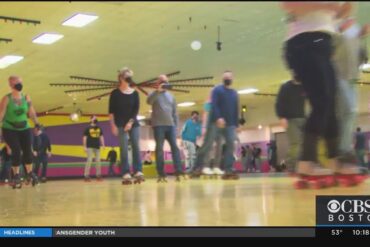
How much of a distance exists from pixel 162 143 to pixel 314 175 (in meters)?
1.16

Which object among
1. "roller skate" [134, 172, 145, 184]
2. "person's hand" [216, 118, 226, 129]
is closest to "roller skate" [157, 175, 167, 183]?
"roller skate" [134, 172, 145, 184]

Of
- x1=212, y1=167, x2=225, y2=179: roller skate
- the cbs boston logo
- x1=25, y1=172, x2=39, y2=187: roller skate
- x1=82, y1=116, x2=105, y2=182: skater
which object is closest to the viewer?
Answer: the cbs boston logo

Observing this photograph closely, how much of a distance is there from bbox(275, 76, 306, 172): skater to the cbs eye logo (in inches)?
14.2

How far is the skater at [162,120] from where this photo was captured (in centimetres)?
236

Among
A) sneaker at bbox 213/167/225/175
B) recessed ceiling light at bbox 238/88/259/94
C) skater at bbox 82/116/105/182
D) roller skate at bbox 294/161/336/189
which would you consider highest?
recessed ceiling light at bbox 238/88/259/94

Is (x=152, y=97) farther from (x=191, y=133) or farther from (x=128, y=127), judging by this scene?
(x=191, y=133)

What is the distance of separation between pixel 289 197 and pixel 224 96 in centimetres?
50

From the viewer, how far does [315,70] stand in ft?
5.62

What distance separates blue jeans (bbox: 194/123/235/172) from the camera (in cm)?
246

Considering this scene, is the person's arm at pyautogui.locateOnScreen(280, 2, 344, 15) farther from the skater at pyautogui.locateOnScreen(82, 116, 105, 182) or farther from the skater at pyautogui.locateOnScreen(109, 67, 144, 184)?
the skater at pyautogui.locateOnScreen(82, 116, 105, 182)

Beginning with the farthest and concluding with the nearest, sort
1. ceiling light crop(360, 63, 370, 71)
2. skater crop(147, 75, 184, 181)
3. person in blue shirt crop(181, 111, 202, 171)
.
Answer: person in blue shirt crop(181, 111, 202, 171) < skater crop(147, 75, 184, 181) < ceiling light crop(360, 63, 370, 71)

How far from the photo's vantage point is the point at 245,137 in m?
2.34

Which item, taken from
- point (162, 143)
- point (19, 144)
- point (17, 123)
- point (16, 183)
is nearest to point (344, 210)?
point (162, 143)
